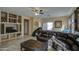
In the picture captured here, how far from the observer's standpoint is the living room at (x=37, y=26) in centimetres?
217

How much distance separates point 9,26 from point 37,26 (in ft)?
1.81

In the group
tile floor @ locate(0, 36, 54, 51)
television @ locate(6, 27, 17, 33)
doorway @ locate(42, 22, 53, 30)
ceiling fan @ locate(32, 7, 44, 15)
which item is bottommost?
tile floor @ locate(0, 36, 54, 51)

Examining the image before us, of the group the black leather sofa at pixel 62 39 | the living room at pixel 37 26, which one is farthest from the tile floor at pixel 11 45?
the black leather sofa at pixel 62 39

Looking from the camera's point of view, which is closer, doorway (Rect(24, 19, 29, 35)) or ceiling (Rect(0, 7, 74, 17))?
ceiling (Rect(0, 7, 74, 17))

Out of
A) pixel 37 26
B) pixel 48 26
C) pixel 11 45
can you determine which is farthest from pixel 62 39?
pixel 11 45

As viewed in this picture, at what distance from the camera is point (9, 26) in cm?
226

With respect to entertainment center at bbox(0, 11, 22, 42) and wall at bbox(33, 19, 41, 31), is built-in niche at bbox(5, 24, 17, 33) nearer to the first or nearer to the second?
entertainment center at bbox(0, 11, 22, 42)

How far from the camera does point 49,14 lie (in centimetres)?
230

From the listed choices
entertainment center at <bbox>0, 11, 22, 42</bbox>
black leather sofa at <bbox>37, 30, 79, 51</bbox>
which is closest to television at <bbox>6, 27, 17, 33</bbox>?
entertainment center at <bbox>0, 11, 22, 42</bbox>

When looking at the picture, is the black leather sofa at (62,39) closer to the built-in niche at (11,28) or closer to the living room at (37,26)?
the living room at (37,26)

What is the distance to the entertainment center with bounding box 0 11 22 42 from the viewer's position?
2168 mm
